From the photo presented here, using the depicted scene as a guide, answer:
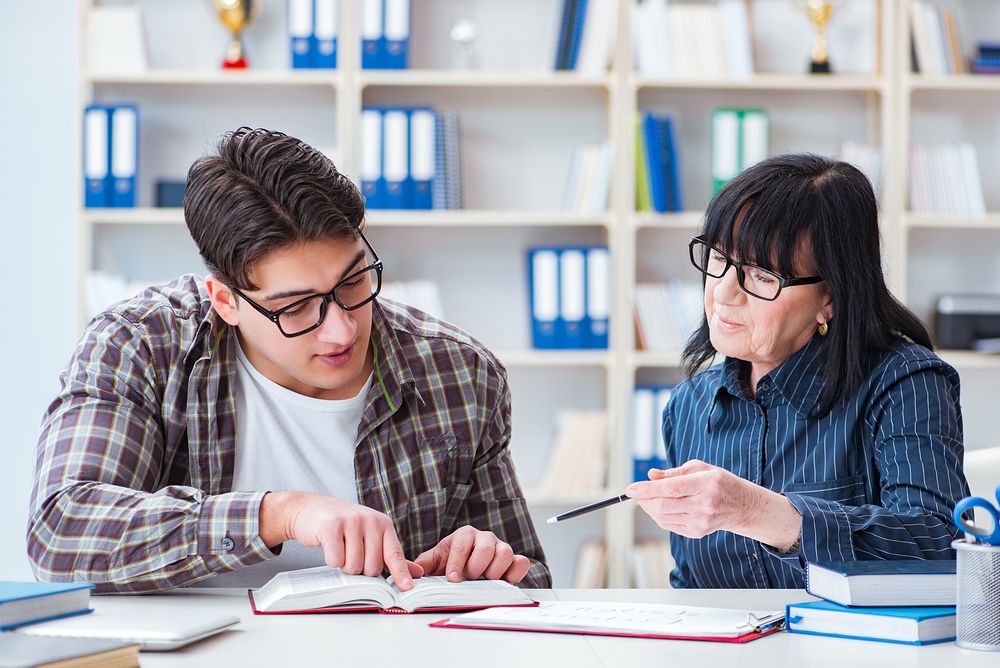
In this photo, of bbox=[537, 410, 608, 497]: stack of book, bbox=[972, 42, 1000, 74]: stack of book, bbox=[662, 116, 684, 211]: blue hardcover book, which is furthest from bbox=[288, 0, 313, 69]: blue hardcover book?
bbox=[972, 42, 1000, 74]: stack of book

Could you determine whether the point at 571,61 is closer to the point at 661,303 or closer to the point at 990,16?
the point at 661,303

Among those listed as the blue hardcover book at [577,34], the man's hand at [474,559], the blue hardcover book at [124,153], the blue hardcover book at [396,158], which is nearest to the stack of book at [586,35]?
the blue hardcover book at [577,34]

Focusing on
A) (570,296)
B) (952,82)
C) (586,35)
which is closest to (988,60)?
(952,82)

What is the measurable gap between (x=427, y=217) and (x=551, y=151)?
0.54 meters

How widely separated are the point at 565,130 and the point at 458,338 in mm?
1913

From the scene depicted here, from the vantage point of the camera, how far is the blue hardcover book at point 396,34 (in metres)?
3.30

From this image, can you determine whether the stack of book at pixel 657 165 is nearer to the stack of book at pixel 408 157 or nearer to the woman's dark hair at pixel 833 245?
the stack of book at pixel 408 157

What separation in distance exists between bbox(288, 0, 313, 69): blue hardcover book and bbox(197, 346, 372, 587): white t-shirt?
6.09 ft

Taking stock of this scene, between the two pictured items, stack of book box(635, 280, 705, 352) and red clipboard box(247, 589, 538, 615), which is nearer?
red clipboard box(247, 589, 538, 615)

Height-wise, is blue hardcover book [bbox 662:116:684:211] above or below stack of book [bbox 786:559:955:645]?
above

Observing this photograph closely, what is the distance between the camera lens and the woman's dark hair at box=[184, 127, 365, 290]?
5.04ft

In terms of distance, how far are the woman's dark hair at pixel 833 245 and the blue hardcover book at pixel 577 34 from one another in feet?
5.87

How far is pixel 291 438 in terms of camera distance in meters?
1.69

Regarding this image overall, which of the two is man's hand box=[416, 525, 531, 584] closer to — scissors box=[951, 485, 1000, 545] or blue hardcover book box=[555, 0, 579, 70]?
scissors box=[951, 485, 1000, 545]
